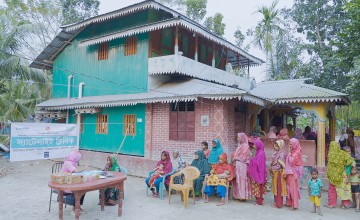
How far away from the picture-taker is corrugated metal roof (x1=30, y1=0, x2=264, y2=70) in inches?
420

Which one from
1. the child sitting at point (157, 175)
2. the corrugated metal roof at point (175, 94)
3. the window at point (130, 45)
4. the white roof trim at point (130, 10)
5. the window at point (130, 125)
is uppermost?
the white roof trim at point (130, 10)

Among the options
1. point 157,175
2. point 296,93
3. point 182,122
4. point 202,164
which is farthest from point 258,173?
point 296,93

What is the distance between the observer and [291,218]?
606 cm

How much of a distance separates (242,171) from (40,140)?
219 inches

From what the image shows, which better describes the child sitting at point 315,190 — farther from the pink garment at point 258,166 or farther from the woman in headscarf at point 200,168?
the woman in headscarf at point 200,168

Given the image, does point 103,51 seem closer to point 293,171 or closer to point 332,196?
point 293,171

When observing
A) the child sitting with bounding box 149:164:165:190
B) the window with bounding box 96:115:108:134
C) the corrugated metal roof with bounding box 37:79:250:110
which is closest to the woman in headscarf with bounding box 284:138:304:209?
the corrugated metal roof with bounding box 37:79:250:110

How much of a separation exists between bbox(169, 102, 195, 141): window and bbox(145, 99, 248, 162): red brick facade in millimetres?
154

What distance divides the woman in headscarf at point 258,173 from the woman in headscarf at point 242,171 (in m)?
0.13

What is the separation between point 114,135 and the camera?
11.9 meters

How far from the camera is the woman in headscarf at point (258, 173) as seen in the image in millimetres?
7051

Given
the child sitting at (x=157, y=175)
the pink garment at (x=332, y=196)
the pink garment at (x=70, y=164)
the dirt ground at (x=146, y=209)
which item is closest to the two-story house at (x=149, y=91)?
the child sitting at (x=157, y=175)

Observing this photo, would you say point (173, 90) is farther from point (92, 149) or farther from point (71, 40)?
point (71, 40)

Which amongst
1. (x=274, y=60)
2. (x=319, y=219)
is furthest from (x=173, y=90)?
(x=274, y=60)
